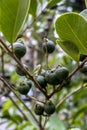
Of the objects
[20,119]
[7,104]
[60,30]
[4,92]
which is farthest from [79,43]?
[7,104]

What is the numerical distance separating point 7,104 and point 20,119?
251mm

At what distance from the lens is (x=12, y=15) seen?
2.36 feet

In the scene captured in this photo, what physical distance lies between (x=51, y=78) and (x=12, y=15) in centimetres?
17

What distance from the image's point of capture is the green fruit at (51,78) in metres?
0.78

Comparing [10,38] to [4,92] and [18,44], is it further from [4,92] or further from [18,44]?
[4,92]

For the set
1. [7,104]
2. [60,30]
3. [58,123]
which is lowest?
[7,104]

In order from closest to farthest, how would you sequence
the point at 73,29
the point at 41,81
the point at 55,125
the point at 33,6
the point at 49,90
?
1. the point at 73,29
2. the point at 41,81
3. the point at 33,6
4. the point at 49,90
5. the point at 55,125

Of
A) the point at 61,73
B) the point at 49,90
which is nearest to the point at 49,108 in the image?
the point at 61,73

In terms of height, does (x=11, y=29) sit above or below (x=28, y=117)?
above

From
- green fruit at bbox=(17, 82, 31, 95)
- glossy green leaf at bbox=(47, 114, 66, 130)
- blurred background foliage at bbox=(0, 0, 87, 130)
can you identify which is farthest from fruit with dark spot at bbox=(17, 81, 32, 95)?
glossy green leaf at bbox=(47, 114, 66, 130)

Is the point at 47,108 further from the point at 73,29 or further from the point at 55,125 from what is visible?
the point at 55,125

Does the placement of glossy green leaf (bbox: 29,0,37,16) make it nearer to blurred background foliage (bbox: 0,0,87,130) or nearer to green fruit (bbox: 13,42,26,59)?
blurred background foliage (bbox: 0,0,87,130)

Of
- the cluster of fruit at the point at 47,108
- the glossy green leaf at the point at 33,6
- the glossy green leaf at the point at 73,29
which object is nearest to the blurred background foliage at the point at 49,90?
the glossy green leaf at the point at 33,6

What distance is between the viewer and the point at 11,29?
755 mm
